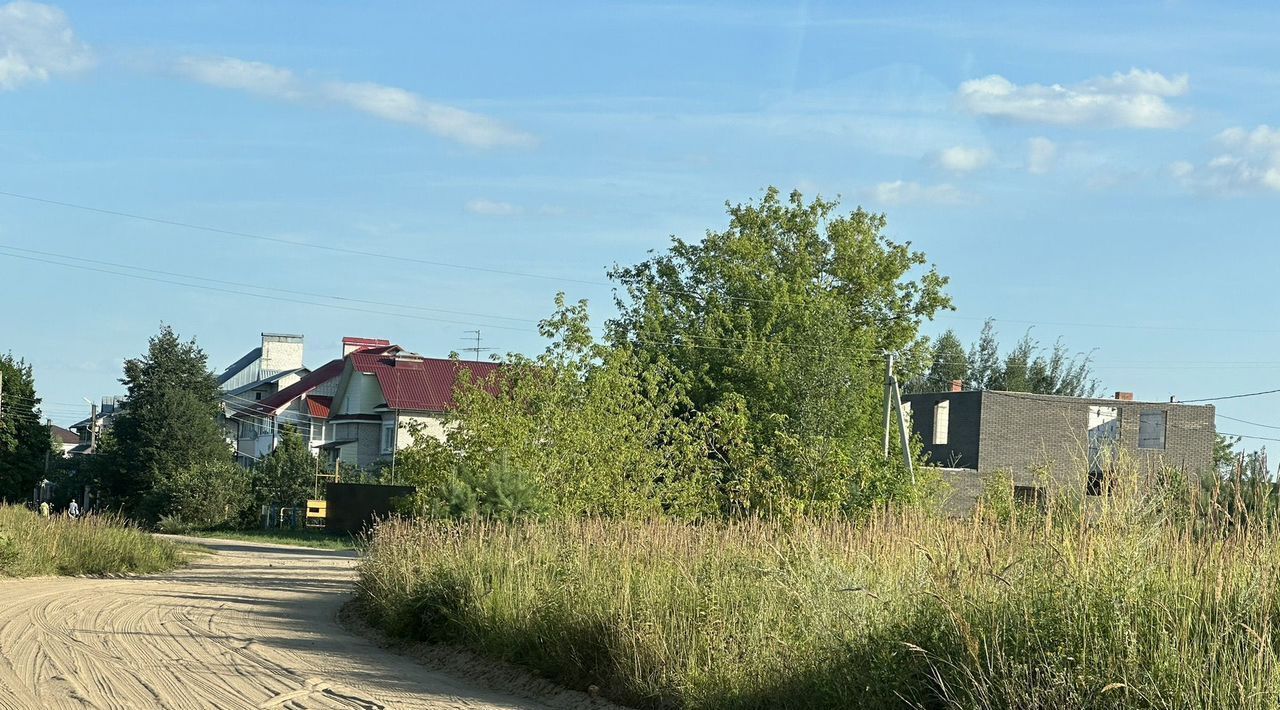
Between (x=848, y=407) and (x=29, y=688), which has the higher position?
(x=848, y=407)

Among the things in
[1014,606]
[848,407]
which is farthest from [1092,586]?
[848,407]

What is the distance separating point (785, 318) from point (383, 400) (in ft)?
102

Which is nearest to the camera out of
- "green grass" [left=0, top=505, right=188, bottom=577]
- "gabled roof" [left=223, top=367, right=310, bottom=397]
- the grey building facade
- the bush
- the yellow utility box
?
"green grass" [left=0, top=505, right=188, bottom=577]

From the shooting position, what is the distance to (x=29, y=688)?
10719 mm

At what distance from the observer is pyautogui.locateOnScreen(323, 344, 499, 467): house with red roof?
70.6 m

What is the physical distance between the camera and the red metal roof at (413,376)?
70.5 metres

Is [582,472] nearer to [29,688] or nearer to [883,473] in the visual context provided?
[883,473]

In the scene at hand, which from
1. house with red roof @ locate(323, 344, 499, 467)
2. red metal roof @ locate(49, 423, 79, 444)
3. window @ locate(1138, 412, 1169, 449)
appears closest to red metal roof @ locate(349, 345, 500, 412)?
house with red roof @ locate(323, 344, 499, 467)

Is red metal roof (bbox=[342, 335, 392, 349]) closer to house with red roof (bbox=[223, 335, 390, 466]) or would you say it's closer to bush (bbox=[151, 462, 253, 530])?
house with red roof (bbox=[223, 335, 390, 466])

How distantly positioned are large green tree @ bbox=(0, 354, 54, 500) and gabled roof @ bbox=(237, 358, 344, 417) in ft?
46.6

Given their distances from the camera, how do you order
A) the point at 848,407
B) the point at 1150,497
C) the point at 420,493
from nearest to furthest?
1. the point at 1150,497
2. the point at 420,493
3. the point at 848,407

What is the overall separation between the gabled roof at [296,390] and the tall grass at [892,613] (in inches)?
2794

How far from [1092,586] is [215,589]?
735 inches

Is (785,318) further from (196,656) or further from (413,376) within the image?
(196,656)
